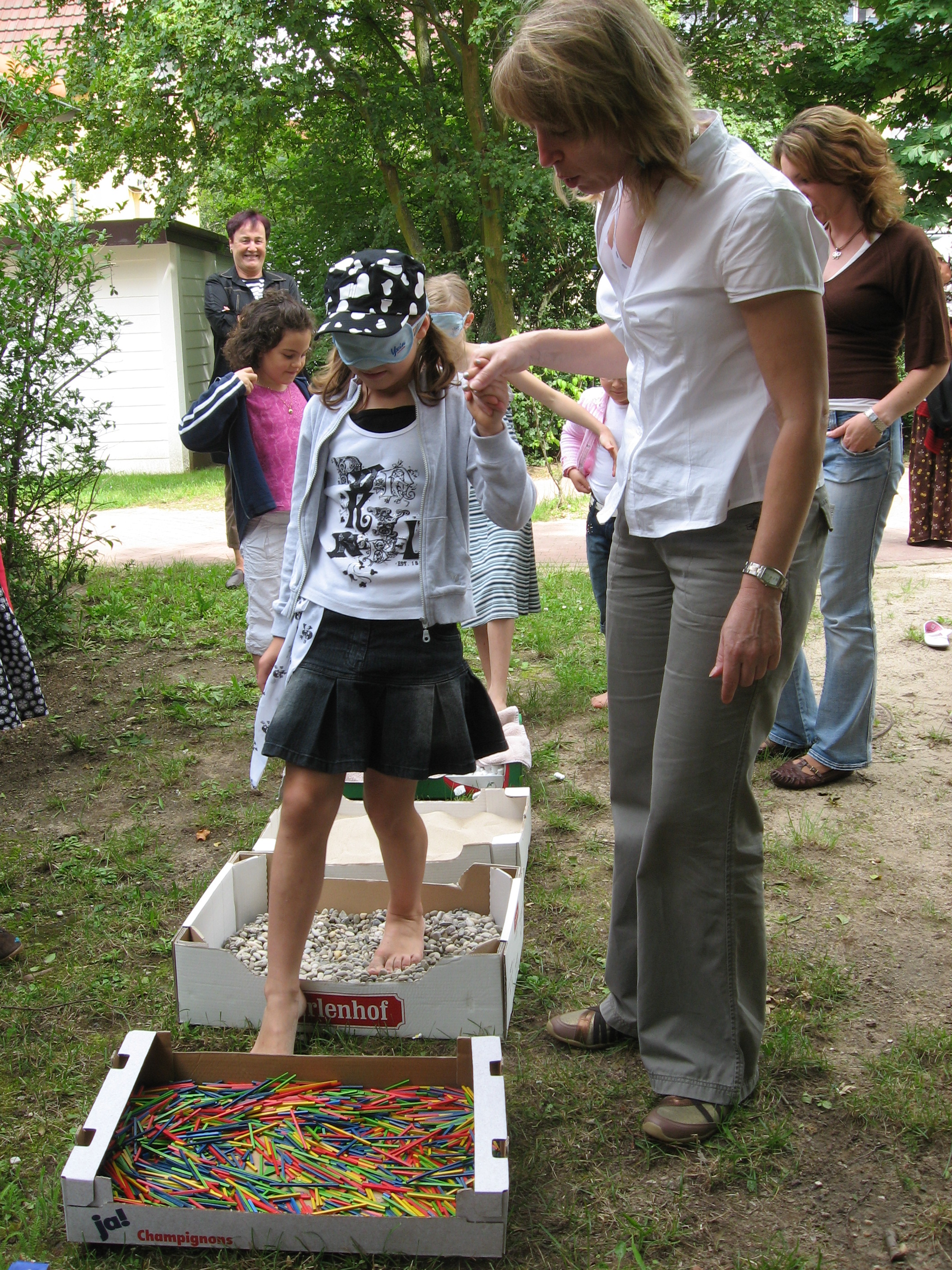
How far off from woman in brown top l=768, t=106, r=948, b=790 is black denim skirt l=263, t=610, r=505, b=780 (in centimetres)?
135

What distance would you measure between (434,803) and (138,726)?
1933 mm

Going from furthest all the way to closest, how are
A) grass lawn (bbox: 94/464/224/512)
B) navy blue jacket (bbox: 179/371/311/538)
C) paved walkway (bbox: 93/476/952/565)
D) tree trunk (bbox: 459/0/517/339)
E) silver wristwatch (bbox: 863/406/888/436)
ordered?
tree trunk (bbox: 459/0/517/339)
grass lawn (bbox: 94/464/224/512)
paved walkway (bbox: 93/476/952/565)
navy blue jacket (bbox: 179/371/311/538)
silver wristwatch (bbox: 863/406/888/436)

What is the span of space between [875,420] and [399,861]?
2.13 m

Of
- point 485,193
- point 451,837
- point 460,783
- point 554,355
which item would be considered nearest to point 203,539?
point 485,193

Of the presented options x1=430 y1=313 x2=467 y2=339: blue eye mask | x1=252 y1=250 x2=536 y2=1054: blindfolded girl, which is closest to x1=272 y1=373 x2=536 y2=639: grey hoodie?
x1=252 y1=250 x2=536 y2=1054: blindfolded girl

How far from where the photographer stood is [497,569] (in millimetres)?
4379

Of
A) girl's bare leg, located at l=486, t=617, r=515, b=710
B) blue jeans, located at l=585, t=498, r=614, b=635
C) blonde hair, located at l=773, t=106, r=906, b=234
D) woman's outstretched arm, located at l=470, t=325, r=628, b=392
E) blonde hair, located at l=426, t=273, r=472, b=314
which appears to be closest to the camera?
woman's outstretched arm, located at l=470, t=325, r=628, b=392

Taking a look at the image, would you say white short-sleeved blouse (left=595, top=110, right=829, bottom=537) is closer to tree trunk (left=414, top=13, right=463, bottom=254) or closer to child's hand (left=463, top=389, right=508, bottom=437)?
child's hand (left=463, top=389, right=508, bottom=437)

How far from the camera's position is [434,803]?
368 centimetres

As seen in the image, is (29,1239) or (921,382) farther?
(921,382)

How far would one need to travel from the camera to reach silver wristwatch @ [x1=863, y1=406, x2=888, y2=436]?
3627 millimetres

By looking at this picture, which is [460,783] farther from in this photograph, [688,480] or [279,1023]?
[688,480]

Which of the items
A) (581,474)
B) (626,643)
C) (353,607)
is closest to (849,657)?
(581,474)

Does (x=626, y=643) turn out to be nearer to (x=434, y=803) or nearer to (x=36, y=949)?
(x=434, y=803)
